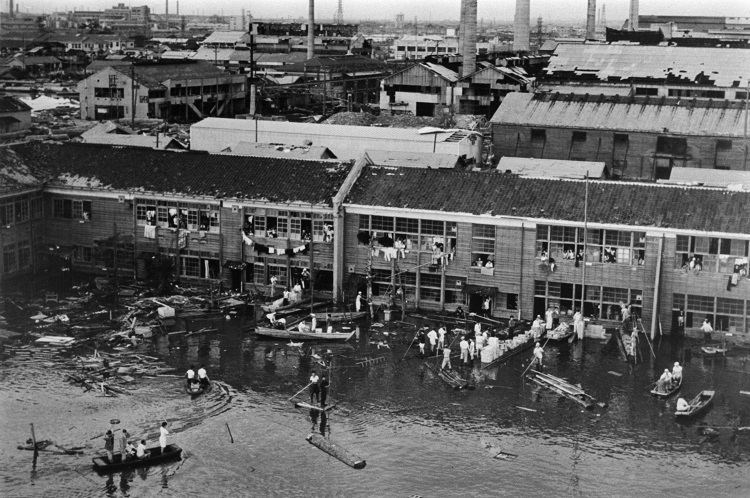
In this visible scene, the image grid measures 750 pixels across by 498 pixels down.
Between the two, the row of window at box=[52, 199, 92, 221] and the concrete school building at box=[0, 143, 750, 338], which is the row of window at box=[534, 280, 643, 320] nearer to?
the concrete school building at box=[0, 143, 750, 338]

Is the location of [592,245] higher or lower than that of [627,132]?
lower

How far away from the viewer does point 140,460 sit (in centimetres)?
3192

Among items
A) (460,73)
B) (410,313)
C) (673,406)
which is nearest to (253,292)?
(410,313)

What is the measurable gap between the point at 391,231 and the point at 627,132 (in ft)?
83.9

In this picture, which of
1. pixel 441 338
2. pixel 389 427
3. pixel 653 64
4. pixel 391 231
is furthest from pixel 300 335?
pixel 653 64

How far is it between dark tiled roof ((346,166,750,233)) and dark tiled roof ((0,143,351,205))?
2.62 m

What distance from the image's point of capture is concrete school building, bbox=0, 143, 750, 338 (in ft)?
149

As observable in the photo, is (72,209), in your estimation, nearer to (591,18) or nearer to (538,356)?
(538,356)

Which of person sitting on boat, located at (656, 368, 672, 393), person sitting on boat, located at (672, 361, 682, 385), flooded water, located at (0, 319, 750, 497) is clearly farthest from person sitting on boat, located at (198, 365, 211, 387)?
person sitting on boat, located at (672, 361, 682, 385)

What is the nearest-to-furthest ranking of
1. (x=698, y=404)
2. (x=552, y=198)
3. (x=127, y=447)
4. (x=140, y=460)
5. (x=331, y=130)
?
(x=140, y=460), (x=127, y=447), (x=698, y=404), (x=552, y=198), (x=331, y=130)

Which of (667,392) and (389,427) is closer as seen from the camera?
(389,427)

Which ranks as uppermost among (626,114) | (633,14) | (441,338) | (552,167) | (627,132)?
(633,14)

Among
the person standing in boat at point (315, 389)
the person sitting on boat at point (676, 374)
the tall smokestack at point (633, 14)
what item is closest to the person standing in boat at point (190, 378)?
the person standing in boat at point (315, 389)

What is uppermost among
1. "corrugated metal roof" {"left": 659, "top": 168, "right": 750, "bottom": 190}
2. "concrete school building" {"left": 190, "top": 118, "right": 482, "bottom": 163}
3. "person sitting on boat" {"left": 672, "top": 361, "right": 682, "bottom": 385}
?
"concrete school building" {"left": 190, "top": 118, "right": 482, "bottom": 163}
